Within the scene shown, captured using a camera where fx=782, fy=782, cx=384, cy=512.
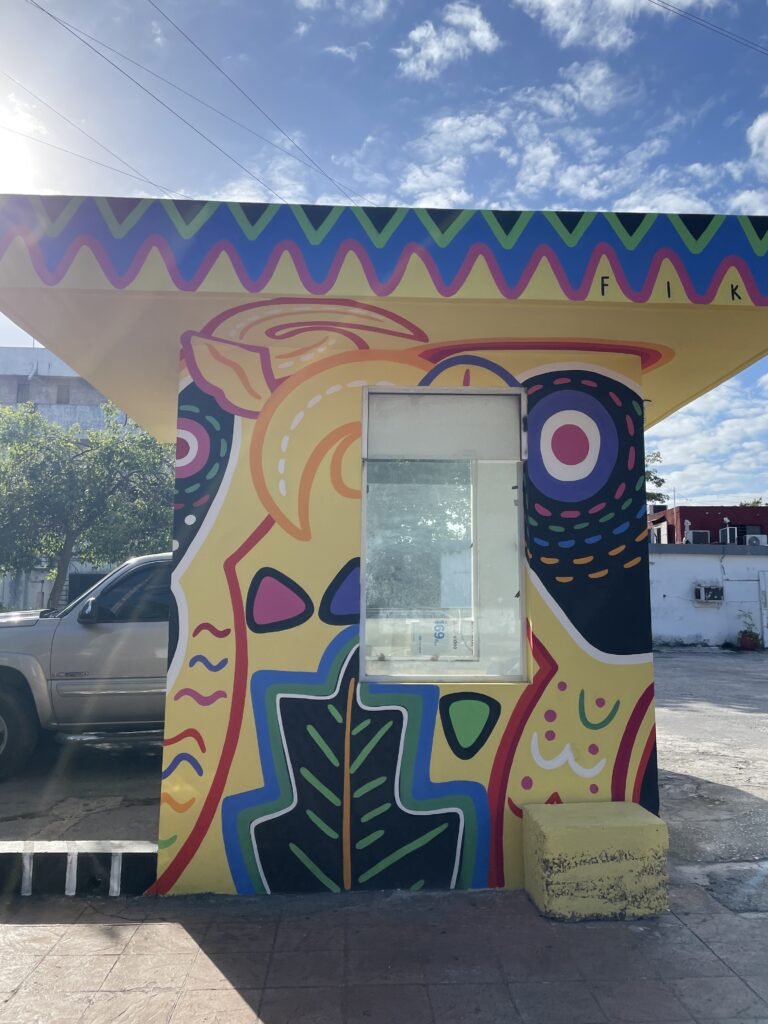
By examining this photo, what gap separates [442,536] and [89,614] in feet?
12.1

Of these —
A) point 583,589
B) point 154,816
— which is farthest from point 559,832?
point 154,816

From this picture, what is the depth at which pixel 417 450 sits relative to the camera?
4.66m

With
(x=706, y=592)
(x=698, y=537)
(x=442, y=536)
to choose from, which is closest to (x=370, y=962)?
(x=442, y=536)

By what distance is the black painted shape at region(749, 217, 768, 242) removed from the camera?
4.18 meters

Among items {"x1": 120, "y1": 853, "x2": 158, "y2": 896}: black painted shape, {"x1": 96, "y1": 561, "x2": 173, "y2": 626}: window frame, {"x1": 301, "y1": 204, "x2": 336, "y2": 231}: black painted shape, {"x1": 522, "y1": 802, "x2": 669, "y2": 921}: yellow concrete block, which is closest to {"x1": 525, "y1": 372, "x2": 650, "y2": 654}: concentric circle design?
{"x1": 522, "y1": 802, "x2": 669, "y2": 921}: yellow concrete block

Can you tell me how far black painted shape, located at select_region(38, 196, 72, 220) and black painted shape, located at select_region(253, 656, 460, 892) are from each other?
285 centimetres

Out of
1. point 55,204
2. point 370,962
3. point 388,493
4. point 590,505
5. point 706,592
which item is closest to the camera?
point 370,962

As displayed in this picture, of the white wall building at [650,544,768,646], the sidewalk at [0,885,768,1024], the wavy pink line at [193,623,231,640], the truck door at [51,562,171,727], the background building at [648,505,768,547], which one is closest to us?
the sidewalk at [0,885,768,1024]

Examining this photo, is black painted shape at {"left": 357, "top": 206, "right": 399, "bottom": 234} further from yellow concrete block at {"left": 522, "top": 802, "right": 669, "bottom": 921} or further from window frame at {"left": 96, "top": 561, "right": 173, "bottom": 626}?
window frame at {"left": 96, "top": 561, "right": 173, "bottom": 626}

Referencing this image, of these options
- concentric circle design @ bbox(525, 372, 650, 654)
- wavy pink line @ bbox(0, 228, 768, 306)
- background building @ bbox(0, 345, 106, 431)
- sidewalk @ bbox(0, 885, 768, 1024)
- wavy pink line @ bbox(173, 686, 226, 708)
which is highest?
background building @ bbox(0, 345, 106, 431)

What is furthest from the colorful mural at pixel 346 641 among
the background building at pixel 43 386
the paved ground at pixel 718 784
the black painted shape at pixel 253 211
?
the background building at pixel 43 386

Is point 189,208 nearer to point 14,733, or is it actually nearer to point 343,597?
point 343,597

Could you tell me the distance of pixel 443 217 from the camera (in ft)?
13.6

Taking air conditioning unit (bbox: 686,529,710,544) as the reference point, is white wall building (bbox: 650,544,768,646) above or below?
below
